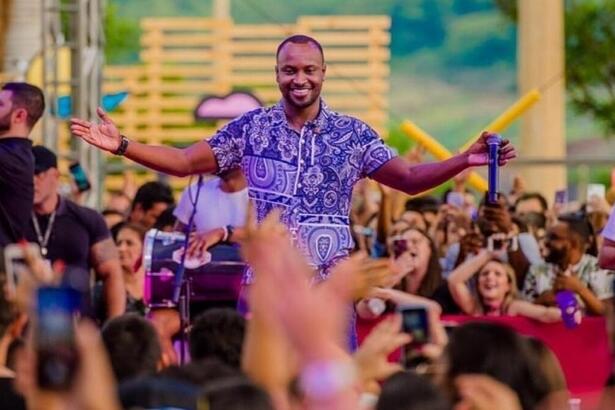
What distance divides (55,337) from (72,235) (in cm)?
685

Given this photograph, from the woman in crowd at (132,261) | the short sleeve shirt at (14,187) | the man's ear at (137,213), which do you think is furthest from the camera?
the man's ear at (137,213)

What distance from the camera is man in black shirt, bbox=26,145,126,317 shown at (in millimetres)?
11344

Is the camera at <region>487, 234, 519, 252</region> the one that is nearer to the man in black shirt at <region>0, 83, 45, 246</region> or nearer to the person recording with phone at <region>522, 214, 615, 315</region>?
the person recording with phone at <region>522, 214, 615, 315</region>

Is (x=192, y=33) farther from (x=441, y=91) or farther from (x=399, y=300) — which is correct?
(x=441, y=91)

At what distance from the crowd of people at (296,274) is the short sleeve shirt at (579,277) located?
0.05 feet

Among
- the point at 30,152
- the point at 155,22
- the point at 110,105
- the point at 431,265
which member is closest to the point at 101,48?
the point at 110,105

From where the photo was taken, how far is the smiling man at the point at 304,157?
905 centimetres

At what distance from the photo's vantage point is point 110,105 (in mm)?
18062

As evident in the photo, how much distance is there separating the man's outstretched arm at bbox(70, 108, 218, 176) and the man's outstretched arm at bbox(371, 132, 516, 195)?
722mm

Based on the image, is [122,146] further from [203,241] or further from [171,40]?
[171,40]

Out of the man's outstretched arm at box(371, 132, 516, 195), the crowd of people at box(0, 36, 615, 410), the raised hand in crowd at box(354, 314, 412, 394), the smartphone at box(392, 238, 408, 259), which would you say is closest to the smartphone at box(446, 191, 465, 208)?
the crowd of people at box(0, 36, 615, 410)

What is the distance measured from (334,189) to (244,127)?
47 cm

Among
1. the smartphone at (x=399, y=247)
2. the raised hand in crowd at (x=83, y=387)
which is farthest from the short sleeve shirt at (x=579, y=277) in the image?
the raised hand in crowd at (x=83, y=387)

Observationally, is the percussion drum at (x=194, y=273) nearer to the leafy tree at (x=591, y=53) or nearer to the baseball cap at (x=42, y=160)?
the baseball cap at (x=42, y=160)
